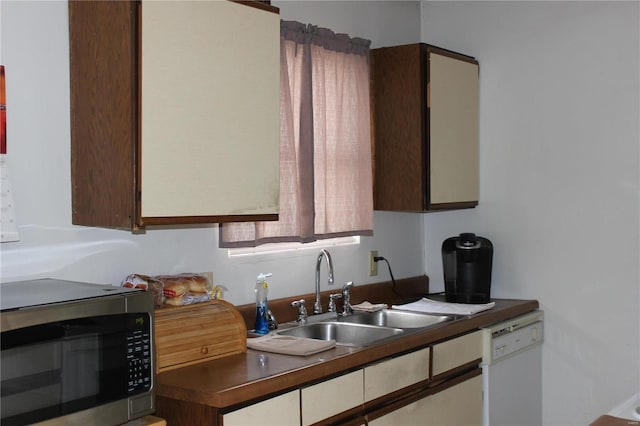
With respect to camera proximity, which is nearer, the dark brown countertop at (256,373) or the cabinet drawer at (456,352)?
the dark brown countertop at (256,373)

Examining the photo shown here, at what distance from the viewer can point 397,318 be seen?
136 inches

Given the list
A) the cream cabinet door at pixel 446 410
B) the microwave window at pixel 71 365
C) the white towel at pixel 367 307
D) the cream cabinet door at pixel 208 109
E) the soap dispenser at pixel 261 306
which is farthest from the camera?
the white towel at pixel 367 307

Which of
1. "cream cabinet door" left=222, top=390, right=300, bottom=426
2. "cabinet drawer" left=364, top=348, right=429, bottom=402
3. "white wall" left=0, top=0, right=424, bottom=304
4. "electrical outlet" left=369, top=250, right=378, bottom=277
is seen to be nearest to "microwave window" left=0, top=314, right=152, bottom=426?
"cream cabinet door" left=222, top=390, right=300, bottom=426

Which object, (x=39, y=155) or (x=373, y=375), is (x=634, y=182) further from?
(x=39, y=155)

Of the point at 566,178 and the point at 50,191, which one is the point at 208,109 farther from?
the point at 566,178

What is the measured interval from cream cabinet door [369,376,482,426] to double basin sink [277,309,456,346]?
0.27 metres

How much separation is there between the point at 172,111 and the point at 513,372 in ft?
6.78

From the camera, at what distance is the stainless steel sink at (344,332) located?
3051 mm

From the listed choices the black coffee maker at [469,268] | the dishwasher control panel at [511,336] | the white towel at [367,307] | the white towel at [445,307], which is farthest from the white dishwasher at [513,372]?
the white towel at [367,307]

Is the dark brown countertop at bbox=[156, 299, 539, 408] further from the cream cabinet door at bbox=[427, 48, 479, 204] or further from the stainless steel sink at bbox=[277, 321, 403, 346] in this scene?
the cream cabinet door at bbox=[427, 48, 479, 204]

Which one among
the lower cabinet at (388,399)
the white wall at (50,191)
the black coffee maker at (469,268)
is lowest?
the lower cabinet at (388,399)

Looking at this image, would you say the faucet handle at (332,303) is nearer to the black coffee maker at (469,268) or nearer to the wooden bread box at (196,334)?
the black coffee maker at (469,268)

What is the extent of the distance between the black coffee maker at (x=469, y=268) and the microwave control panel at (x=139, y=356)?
1939 millimetres

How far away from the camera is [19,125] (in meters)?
2.30
